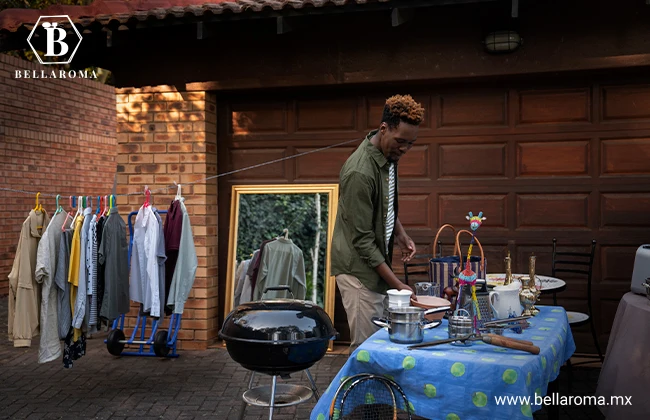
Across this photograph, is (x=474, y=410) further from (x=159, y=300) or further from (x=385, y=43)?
(x=385, y=43)

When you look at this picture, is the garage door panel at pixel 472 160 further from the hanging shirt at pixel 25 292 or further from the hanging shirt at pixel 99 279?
the hanging shirt at pixel 25 292

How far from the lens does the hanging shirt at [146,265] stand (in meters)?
5.91

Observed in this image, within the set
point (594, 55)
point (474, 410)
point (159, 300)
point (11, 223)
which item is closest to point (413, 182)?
point (594, 55)

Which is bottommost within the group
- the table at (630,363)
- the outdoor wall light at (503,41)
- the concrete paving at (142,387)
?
the concrete paving at (142,387)

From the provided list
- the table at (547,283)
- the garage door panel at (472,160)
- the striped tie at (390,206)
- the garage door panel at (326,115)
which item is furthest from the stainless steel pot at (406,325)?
the garage door panel at (326,115)

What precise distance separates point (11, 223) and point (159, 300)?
6.26m

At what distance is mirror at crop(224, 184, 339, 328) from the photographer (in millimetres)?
6723

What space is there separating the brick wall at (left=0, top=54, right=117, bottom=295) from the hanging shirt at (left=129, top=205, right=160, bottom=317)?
580 centimetres

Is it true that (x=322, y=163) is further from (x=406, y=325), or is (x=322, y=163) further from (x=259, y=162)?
(x=406, y=325)

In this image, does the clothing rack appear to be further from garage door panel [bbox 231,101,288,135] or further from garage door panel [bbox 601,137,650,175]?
garage door panel [bbox 601,137,650,175]

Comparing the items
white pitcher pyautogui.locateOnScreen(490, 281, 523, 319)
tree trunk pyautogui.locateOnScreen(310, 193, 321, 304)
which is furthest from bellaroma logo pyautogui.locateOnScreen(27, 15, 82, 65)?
white pitcher pyautogui.locateOnScreen(490, 281, 523, 319)

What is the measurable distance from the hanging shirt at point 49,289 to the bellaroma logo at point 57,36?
2.27 meters

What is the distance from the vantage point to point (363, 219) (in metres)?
3.67

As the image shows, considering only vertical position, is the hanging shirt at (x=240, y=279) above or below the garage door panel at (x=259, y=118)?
below
